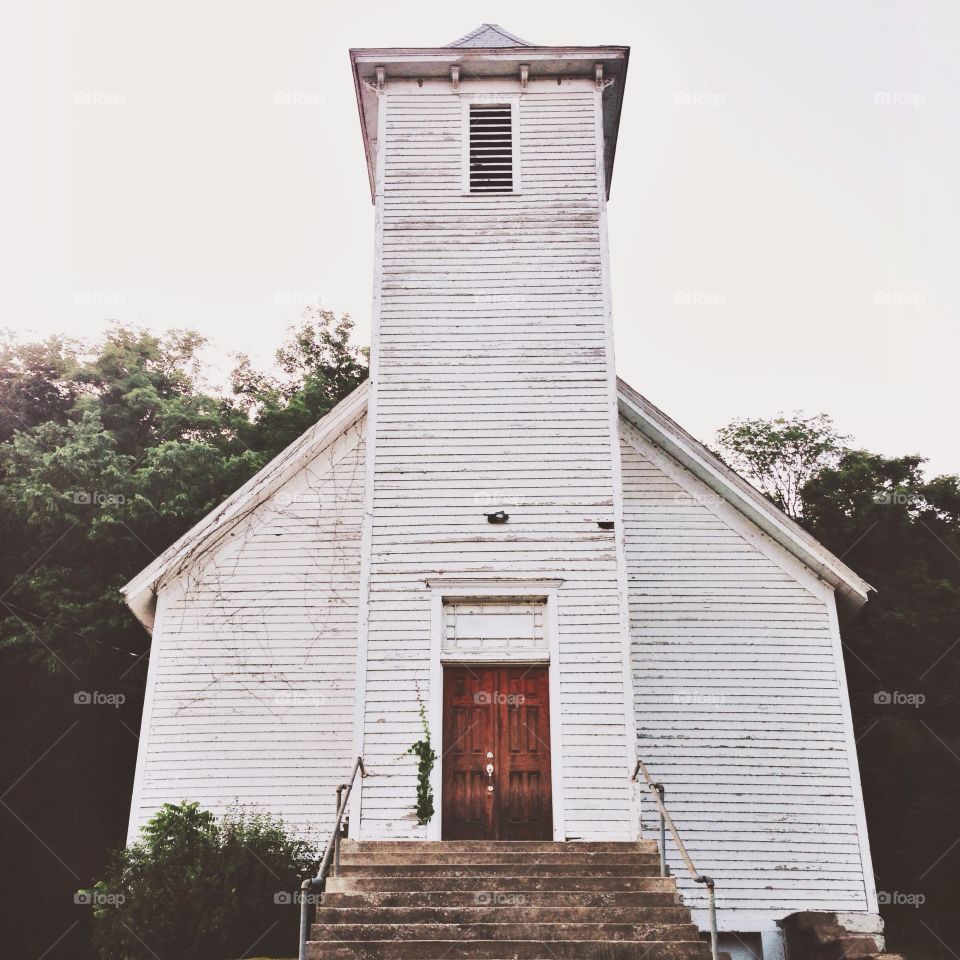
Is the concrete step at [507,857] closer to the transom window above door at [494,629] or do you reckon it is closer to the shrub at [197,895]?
the shrub at [197,895]

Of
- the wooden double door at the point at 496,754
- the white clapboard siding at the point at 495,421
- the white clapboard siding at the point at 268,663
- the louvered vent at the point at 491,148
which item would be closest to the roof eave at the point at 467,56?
the white clapboard siding at the point at 495,421

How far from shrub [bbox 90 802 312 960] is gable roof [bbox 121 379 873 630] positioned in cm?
352

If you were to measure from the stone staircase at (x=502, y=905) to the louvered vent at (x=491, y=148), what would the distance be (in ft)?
29.1

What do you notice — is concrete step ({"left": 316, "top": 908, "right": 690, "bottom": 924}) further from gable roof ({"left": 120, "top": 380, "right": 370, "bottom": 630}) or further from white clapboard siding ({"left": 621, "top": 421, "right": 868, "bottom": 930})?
gable roof ({"left": 120, "top": 380, "right": 370, "bottom": 630})

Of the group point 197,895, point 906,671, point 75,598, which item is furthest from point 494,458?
point 75,598

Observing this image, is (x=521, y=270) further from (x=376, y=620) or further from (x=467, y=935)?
(x=467, y=935)

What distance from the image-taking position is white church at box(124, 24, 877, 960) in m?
10.5

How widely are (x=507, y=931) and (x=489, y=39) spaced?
12.7m

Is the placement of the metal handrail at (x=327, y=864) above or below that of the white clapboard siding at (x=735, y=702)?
below

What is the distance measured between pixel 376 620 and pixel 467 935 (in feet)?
12.7

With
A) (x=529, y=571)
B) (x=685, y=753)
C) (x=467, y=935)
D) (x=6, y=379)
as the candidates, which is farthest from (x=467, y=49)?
(x=6, y=379)

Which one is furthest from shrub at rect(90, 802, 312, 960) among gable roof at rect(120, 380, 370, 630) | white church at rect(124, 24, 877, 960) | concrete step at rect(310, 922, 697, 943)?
gable roof at rect(120, 380, 370, 630)

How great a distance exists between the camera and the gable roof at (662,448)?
13.1 metres

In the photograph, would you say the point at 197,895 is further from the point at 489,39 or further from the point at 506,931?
the point at 489,39
